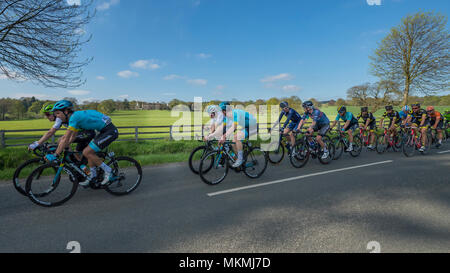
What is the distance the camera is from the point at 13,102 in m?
46.2

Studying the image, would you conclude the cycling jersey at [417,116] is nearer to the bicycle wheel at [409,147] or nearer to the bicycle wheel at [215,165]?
the bicycle wheel at [409,147]

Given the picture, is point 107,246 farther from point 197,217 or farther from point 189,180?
point 189,180

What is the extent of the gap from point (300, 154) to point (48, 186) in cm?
667

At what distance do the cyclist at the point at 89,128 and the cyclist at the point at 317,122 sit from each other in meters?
5.93

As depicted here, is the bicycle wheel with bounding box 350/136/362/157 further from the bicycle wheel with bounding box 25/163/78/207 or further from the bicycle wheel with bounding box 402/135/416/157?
the bicycle wheel with bounding box 25/163/78/207

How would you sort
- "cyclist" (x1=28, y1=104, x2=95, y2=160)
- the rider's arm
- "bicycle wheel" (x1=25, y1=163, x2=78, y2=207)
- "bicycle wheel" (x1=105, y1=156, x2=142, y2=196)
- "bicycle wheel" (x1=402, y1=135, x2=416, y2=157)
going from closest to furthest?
"bicycle wheel" (x1=25, y1=163, x2=78, y2=207)
the rider's arm
"cyclist" (x1=28, y1=104, x2=95, y2=160)
"bicycle wheel" (x1=105, y1=156, x2=142, y2=196)
"bicycle wheel" (x1=402, y1=135, x2=416, y2=157)

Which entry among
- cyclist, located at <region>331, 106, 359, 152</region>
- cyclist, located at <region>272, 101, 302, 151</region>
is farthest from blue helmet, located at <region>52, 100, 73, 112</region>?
cyclist, located at <region>331, 106, 359, 152</region>

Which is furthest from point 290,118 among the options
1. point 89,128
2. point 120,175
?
point 89,128

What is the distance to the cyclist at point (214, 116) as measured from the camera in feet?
17.7

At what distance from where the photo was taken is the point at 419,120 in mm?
9227

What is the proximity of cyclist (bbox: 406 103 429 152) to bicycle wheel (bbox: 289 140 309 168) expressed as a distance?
5.84 meters

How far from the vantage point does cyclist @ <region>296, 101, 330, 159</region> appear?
7088 millimetres

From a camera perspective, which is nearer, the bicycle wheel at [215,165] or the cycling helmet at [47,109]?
the cycling helmet at [47,109]

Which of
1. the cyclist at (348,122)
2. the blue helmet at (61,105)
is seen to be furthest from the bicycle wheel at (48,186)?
the cyclist at (348,122)
